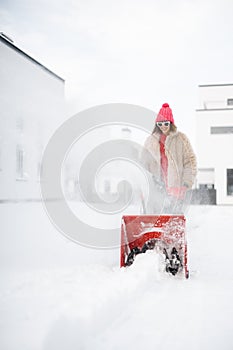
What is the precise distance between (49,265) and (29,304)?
135 centimetres

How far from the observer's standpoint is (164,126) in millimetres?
3525

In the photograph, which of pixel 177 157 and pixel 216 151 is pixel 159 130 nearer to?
pixel 177 157

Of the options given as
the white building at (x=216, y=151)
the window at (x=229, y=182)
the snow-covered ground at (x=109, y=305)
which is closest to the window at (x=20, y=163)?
the snow-covered ground at (x=109, y=305)

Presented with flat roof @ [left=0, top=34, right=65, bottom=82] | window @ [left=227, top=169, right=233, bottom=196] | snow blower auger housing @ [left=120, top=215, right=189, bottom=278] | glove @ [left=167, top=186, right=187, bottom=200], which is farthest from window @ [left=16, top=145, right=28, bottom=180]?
window @ [left=227, top=169, right=233, bottom=196]

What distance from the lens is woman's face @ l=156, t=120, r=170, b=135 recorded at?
3.52m

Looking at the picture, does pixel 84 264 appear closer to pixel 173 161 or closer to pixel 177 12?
pixel 173 161

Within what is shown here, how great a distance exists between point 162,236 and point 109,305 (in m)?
1.12

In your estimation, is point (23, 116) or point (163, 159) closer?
point (163, 159)

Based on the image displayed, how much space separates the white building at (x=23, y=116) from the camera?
12344 mm

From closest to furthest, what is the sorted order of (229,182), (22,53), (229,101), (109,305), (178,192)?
(109,305) < (178,192) < (22,53) < (229,182) < (229,101)

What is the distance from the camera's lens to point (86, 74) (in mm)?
15914

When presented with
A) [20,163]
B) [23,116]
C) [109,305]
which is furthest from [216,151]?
[109,305]

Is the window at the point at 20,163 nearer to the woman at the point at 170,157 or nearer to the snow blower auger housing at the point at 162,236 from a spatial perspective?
the woman at the point at 170,157

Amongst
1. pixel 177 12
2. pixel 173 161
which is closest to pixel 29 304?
pixel 173 161
